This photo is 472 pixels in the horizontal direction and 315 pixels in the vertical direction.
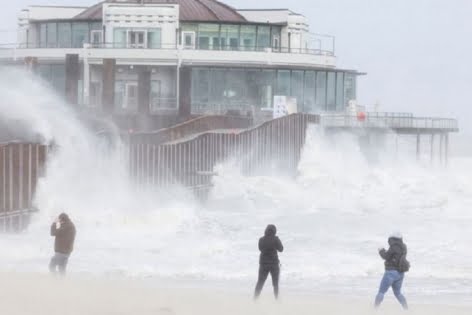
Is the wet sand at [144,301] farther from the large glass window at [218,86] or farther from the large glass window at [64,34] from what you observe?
the large glass window at [64,34]

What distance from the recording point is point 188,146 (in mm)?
37875

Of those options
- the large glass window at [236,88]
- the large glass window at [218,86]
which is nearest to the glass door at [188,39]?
the large glass window at [218,86]

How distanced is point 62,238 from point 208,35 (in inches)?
1660

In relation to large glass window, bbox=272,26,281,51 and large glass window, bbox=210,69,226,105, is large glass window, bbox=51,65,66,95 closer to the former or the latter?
large glass window, bbox=210,69,226,105

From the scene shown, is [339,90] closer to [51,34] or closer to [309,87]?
[309,87]

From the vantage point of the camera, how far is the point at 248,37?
6059cm

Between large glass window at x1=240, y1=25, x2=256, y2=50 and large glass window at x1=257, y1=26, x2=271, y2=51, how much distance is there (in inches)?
11.5

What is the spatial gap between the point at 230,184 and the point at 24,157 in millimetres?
15049

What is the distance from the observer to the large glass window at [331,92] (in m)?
59.2

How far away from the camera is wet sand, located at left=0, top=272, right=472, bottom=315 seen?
1562 centimetres

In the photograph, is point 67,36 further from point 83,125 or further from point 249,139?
point 83,125

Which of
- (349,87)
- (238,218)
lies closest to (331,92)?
(349,87)

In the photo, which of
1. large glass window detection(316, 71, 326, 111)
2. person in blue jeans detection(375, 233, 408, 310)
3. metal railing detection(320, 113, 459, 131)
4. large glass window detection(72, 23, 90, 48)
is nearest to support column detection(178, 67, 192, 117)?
metal railing detection(320, 113, 459, 131)

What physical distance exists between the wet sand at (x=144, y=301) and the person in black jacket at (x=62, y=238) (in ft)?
0.83
